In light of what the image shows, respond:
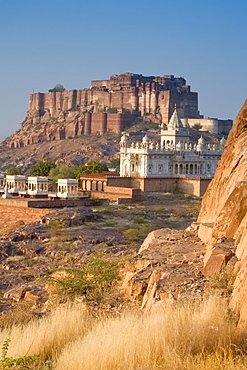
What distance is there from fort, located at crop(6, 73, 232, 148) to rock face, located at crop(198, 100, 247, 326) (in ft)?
283

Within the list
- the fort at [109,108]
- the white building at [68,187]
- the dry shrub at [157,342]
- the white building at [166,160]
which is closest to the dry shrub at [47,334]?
the dry shrub at [157,342]

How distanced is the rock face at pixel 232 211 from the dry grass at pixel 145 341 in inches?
16.8

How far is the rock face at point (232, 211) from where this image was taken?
8633 mm

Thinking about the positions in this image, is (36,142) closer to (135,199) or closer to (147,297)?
(135,199)

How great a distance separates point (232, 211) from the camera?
11.5 meters

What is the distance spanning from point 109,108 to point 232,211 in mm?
100309

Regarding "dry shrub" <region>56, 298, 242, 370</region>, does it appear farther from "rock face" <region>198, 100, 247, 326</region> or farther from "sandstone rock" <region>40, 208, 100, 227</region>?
"sandstone rock" <region>40, 208, 100, 227</region>

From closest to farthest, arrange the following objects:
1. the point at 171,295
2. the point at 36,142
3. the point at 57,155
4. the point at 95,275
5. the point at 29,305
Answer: the point at 171,295, the point at 29,305, the point at 95,275, the point at 57,155, the point at 36,142

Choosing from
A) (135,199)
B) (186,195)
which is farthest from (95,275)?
(186,195)

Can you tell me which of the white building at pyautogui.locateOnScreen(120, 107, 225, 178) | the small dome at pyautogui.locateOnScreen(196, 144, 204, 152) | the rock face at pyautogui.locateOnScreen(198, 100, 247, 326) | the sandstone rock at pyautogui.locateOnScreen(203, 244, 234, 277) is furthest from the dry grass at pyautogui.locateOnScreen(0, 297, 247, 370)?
the small dome at pyautogui.locateOnScreen(196, 144, 204, 152)

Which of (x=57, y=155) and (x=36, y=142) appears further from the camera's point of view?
(x=36, y=142)

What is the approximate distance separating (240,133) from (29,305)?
19.7 ft

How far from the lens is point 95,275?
13.1m

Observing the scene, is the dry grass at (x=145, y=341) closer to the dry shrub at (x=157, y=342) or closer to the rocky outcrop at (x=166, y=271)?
the dry shrub at (x=157, y=342)
